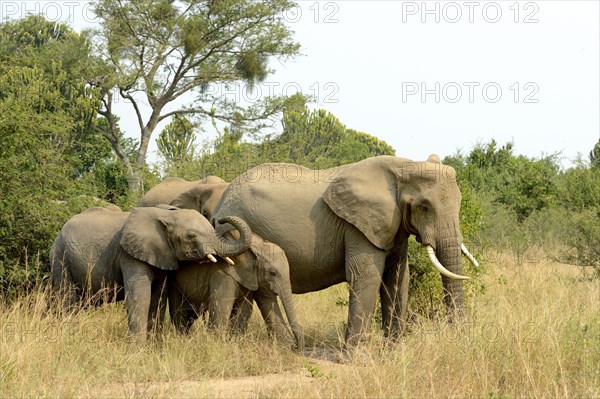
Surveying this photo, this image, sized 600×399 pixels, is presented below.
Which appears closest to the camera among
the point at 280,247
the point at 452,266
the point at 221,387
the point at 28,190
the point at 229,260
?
the point at 221,387

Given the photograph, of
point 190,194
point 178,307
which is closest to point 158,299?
point 178,307

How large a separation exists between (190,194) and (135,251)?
2057 millimetres

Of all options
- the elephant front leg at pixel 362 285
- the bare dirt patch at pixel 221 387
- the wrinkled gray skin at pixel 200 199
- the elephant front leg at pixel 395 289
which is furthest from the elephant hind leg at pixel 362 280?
the wrinkled gray skin at pixel 200 199

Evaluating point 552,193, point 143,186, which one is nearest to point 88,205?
point 143,186

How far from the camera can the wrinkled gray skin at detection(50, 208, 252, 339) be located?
8695 mm

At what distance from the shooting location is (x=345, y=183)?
875 cm

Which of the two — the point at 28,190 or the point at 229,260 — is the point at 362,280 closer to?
the point at 229,260

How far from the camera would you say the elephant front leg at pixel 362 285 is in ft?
28.2

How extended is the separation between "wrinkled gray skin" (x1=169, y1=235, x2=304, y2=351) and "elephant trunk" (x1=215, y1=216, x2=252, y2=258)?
17 cm

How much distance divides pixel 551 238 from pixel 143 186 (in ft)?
26.7

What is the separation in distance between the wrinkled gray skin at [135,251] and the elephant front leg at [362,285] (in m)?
0.99

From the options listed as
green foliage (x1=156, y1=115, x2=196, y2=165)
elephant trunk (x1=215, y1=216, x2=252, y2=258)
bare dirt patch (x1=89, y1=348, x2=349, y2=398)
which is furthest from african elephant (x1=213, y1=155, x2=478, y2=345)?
green foliage (x1=156, y1=115, x2=196, y2=165)

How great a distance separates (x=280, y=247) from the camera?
8.95 m

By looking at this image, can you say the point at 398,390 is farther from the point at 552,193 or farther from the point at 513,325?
the point at 552,193
